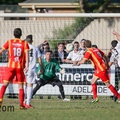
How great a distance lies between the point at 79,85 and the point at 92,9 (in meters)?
19.8

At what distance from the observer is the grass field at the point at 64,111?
47.5ft

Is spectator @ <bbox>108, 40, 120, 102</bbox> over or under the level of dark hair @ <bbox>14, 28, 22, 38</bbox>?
under

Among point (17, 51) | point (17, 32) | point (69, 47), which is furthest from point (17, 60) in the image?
point (69, 47)

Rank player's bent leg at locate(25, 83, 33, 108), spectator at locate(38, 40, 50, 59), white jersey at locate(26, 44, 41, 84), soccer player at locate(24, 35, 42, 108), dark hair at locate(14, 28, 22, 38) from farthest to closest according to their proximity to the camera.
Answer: spectator at locate(38, 40, 50, 59)
white jersey at locate(26, 44, 41, 84)
soccer player at locate(24, 35, 42, 108)
player's bent leg at locate(25, 83, 33, 108)
dark hair at locate(14, 28, 22, 38)

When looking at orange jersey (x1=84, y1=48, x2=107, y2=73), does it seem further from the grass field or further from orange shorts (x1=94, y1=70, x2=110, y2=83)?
the grass field

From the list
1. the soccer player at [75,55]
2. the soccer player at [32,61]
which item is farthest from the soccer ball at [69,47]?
the soccer player at [32,61]

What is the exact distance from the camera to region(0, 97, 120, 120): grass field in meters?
14.5

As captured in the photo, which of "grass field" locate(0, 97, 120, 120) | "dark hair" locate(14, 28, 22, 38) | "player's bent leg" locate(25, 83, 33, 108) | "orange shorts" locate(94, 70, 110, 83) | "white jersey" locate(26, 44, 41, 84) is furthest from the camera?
"orange shorts" locate(94, 70, 110, 83)

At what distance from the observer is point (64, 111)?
15.8 meters

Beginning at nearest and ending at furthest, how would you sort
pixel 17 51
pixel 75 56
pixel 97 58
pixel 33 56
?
pixel 17 51 < pixel 33 56 < pixel 97 58 < pixel 75 56

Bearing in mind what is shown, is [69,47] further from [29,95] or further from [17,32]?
[17,32]

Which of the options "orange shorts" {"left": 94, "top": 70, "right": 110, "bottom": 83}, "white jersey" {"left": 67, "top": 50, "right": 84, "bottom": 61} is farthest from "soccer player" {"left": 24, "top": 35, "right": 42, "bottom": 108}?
"white jersey" {"left": 67, "top": 50, "right": 84, "bottom": 61}

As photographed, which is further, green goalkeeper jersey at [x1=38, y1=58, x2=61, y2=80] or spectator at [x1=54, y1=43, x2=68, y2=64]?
spectator at [x1=54, y1=43, x2=68, y2=64]

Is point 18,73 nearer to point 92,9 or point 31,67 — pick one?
point 31,67
